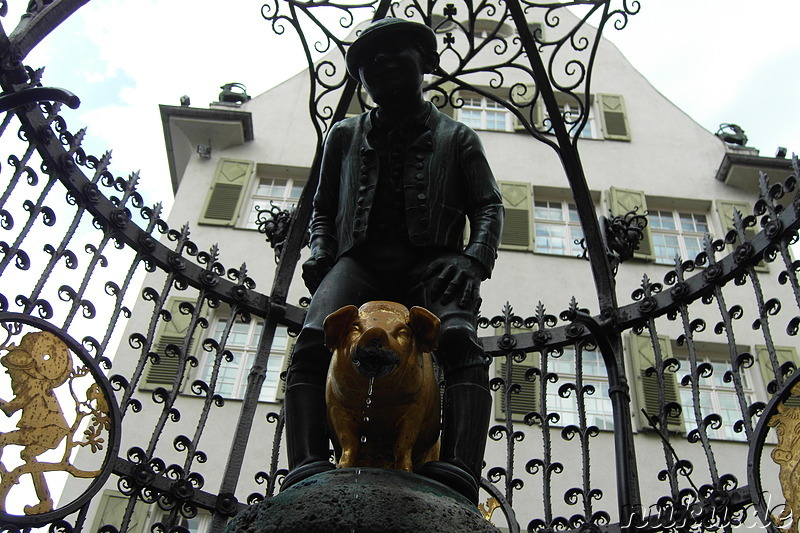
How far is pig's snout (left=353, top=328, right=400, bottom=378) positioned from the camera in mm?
2711

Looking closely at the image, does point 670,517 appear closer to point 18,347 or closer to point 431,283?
point 431,283

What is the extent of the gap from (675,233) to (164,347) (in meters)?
8.71

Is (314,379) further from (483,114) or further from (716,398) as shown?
(483,114)

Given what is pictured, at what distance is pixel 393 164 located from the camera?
3629 mm

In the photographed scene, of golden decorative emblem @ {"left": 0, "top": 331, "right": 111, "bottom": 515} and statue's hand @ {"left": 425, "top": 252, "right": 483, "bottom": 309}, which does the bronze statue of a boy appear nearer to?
statue's hand @ {"left": 425, "top": 252, "right": 483, "bottom": 309}

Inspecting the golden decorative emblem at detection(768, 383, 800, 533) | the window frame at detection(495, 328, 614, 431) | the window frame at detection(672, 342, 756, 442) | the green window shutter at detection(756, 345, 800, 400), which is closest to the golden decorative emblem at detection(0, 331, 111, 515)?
the golden decorative emblem at detection(768, 383, 800, 533)

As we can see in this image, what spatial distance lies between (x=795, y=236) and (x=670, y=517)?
1.67 m

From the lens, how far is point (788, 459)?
13.0 feet

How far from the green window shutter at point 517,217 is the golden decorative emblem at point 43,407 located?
9094mm

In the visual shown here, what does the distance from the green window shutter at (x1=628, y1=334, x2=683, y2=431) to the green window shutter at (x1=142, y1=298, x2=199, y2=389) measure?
6.07 m

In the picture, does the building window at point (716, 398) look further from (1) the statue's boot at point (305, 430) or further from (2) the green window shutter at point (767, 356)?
(1) the statue's boot at point (305, 430)

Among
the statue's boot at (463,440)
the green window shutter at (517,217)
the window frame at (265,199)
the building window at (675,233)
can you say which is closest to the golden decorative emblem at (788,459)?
the statue's boot at (463,440)

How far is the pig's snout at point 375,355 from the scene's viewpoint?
2711 millimetres

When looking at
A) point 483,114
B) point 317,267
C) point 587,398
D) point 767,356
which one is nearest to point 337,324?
point 317,267
